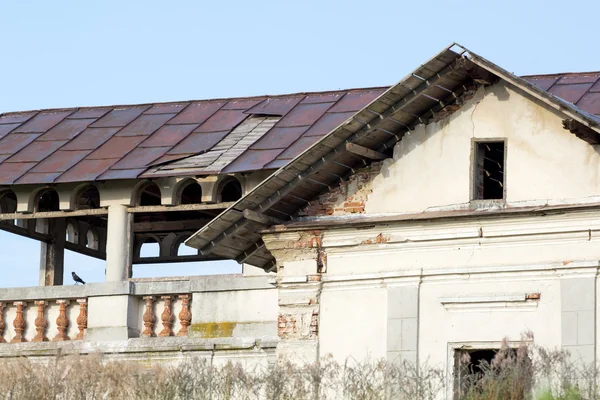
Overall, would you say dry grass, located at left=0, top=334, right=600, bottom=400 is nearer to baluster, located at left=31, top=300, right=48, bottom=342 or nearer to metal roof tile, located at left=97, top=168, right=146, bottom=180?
baluster, located at left=31, top=300, right=48, bottom=342

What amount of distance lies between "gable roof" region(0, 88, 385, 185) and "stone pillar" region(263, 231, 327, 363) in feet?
5.51

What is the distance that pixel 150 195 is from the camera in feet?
81.1

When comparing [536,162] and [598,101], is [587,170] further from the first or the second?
[598,101]

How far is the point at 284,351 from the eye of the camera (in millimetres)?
19703

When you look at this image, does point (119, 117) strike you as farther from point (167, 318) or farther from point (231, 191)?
point (167, 318)

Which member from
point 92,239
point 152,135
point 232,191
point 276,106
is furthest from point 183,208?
point 92,239

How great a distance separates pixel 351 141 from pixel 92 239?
795 centimetres

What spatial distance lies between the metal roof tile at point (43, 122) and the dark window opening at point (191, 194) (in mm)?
2367

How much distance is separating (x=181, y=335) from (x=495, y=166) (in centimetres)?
493

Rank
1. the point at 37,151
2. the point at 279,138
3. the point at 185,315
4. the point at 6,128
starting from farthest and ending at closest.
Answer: the point at 6,128 → the point at 37,151 → the point at 279,138 → the point at 185,315

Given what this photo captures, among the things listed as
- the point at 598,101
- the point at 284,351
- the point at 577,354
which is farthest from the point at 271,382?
the point at 598,101

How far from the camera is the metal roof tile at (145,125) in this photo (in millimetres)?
24172

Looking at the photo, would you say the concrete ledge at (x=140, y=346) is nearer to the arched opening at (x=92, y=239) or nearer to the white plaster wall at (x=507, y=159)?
the white plaster wall at (x=507, y=159)

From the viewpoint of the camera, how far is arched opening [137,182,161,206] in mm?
23400
